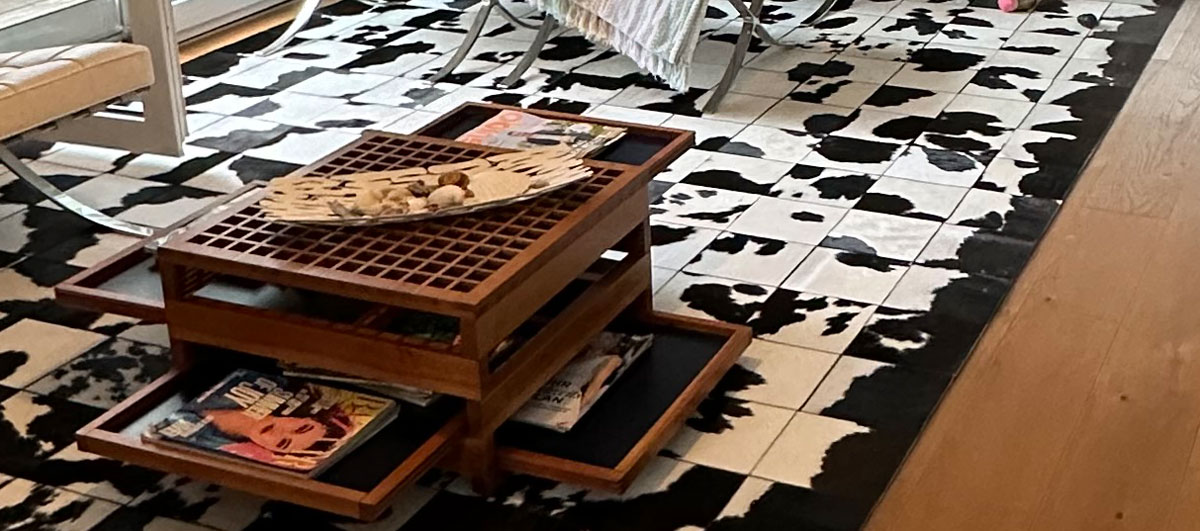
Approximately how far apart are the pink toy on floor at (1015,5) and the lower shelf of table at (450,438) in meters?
2.79

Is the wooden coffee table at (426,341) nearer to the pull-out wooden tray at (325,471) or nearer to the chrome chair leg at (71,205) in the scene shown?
the pull-out wooden tray at (325,471)

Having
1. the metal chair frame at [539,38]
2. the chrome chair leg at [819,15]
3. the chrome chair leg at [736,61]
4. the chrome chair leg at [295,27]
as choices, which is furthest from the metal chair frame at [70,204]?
the chrome chair leg at [819,15]

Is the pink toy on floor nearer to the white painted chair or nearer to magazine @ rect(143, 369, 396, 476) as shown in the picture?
the white painted chair

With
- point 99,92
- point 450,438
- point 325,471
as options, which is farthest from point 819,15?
point 325,471

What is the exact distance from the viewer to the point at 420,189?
83.3 inches

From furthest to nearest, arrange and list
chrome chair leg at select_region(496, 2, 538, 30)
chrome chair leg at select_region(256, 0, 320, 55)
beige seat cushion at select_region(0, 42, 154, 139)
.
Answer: chrome chair leg at select_region(256, 0, 320, 55), chrome chair leg at select_region(496, 2, 538, 30), beige seat cushion at select_region(0, 42, 154, 139)

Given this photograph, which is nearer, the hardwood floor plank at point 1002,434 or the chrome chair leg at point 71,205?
the hardwood floor plank at point 1002,434

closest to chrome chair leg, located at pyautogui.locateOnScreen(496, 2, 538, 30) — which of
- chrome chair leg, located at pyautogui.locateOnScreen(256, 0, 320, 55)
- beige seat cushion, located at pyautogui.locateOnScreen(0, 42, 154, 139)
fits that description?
chrome chair leg, located at pyautogui.locateOnScreen(256, 0, 320, 55)

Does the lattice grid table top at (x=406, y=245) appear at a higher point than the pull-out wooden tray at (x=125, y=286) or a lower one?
higher

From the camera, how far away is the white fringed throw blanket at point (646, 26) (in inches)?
144

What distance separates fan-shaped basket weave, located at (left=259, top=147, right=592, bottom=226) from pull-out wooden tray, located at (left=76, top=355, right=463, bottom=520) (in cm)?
28

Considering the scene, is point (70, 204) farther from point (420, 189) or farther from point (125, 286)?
point (420, 189)

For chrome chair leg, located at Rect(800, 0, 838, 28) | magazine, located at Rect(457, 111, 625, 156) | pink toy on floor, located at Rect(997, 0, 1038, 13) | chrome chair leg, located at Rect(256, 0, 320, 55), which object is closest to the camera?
magazine, located at Rect(457, 111, 625, 156)

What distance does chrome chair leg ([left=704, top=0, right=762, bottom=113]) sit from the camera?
3801 millimetres
